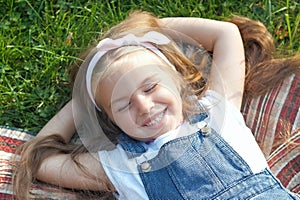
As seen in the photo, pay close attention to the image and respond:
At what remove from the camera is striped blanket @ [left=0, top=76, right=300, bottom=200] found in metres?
2.17

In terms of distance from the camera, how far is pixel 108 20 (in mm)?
2504

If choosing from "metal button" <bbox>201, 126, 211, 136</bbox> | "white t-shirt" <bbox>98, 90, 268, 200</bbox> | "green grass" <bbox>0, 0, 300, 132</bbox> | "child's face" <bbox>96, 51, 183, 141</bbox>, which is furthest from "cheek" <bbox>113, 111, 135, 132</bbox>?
"green grass" <bbox>0, 0, 300, 132</bbox>

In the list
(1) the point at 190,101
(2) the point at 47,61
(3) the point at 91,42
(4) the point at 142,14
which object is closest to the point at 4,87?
(2) the point at 47,61

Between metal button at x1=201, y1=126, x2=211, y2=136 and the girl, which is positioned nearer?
the girl

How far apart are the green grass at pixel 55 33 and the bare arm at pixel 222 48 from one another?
0.26 meters

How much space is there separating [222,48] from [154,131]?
0.42m

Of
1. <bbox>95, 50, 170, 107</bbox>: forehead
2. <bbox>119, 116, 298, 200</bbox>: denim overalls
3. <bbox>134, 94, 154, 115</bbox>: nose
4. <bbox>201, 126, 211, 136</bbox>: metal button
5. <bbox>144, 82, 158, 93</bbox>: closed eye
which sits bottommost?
<bbox>119, 116, 298, 200</bbox>: denim overalls

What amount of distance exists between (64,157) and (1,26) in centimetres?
69

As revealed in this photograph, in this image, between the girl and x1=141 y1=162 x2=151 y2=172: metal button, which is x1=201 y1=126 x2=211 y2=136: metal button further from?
x1=141 y1=162 x2=151 y2=172: metal button

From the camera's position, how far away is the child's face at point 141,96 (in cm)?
185

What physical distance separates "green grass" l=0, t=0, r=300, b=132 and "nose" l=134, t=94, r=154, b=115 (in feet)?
1.93

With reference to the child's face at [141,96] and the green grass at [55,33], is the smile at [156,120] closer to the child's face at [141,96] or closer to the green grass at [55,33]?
the child's face at [141,96]

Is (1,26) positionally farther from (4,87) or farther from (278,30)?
(278,30)

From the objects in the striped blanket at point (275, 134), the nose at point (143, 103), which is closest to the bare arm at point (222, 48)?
the striped blanket at point (275, 134)
